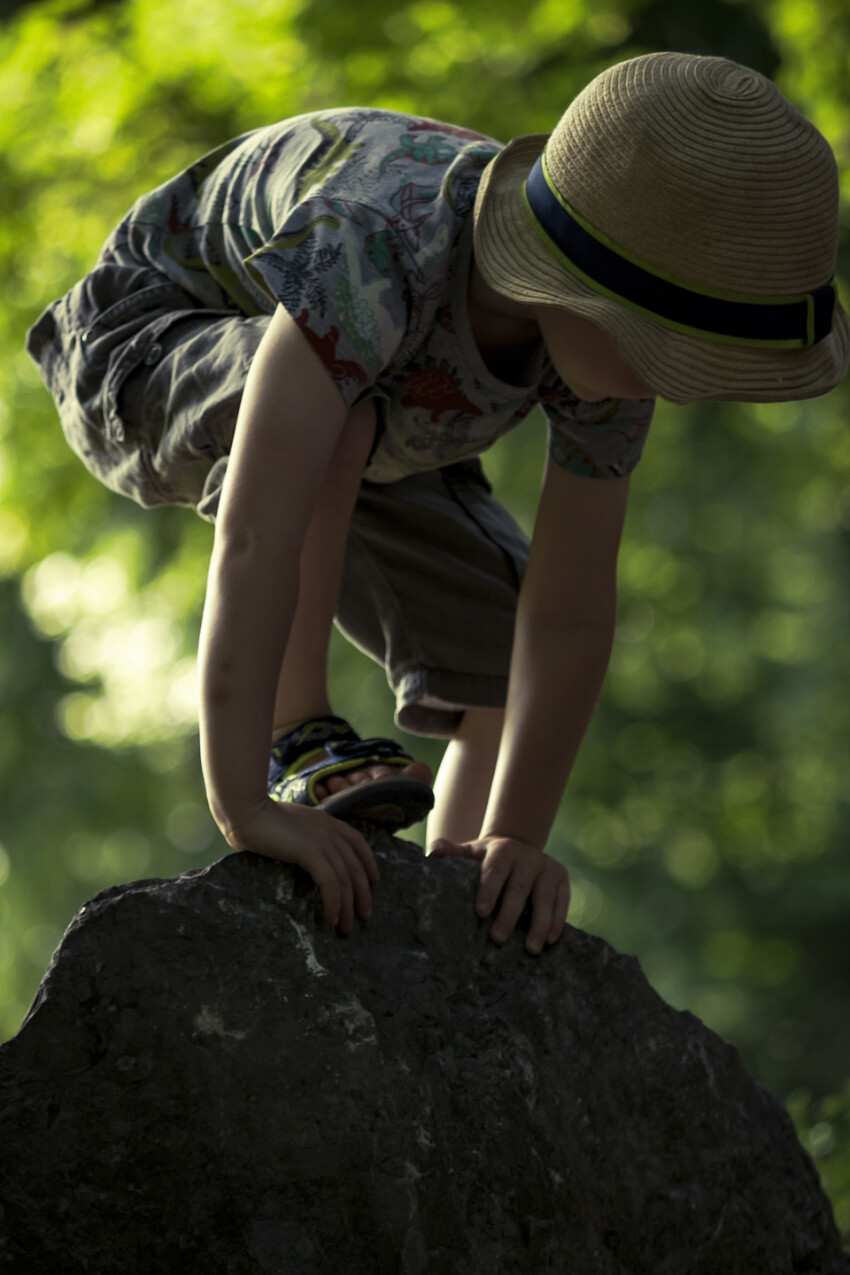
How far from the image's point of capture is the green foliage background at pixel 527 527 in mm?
5102

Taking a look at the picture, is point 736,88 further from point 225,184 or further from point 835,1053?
point 835,1053

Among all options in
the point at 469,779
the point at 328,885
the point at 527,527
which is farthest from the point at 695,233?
the point at 527,527

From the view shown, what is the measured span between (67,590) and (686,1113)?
20.5 feet

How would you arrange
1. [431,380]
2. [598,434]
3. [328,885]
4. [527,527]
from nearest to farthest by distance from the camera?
[328,885] → [431,380] → [598,434] → [527,527]

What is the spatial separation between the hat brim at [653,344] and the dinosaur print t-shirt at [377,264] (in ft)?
0.37

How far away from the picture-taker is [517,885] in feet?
6.40

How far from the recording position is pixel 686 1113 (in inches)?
75.6

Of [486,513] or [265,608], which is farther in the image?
[486,513]

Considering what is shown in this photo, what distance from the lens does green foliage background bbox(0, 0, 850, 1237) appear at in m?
5.10

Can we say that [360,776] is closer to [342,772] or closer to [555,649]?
[342,772]

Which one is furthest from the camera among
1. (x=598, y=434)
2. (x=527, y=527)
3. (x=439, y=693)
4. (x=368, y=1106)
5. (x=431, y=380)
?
(x=527, y=527)

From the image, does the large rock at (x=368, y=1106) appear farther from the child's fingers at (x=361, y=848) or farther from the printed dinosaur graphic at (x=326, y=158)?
the printed dinosaur graphic at (x=326, y=158)

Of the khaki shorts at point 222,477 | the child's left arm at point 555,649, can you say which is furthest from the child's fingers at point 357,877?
the khaki shorts at point 222,477

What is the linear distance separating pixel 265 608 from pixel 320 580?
0.85 ft
